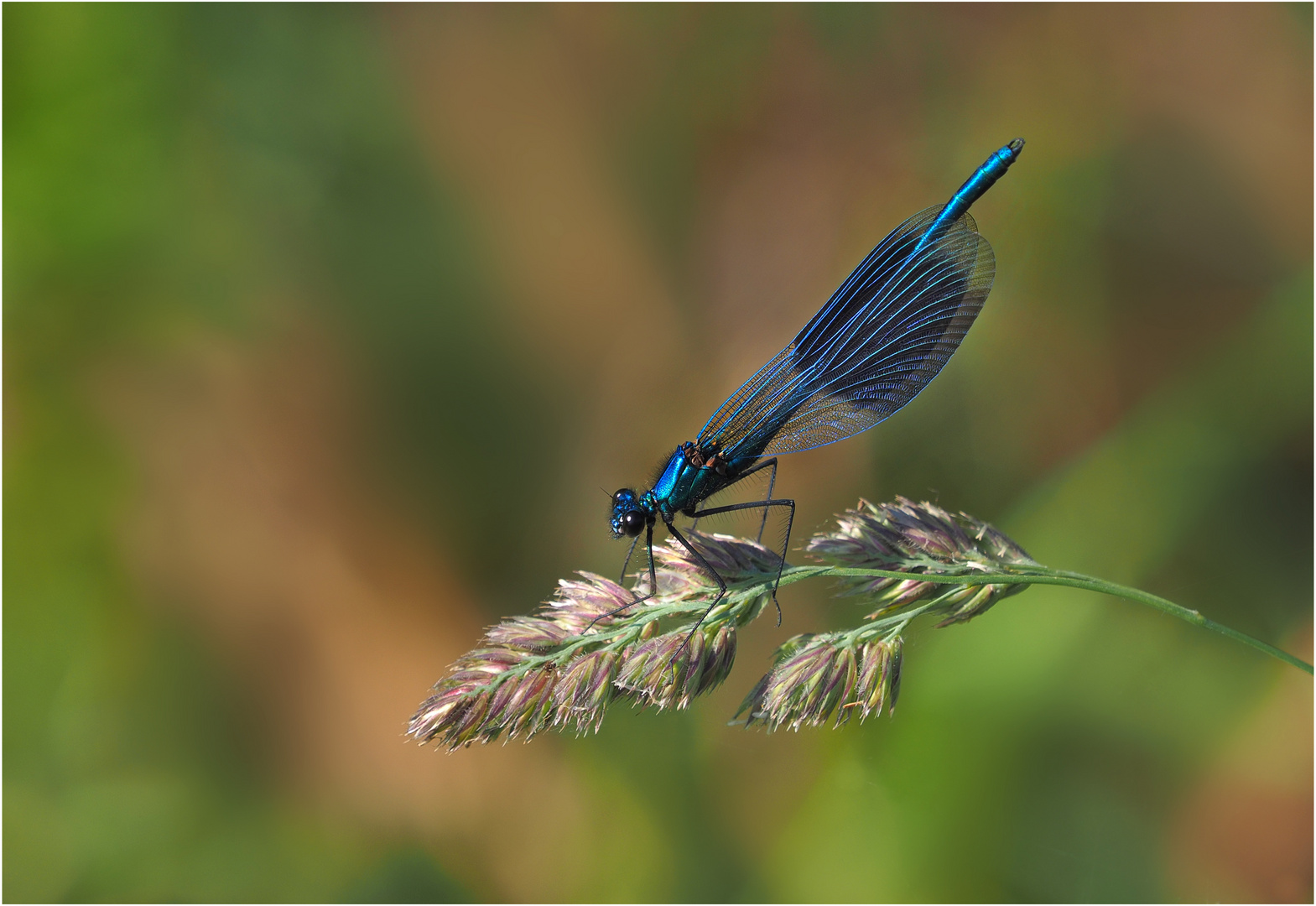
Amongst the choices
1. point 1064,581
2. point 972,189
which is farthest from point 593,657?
point 972,189

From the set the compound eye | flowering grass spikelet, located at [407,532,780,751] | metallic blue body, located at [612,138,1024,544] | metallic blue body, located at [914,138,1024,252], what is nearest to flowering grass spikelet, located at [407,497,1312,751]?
flowering grass spikelet, located at [407,532,780,751]

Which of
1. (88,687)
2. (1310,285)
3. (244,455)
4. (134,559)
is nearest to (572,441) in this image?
(244,455)

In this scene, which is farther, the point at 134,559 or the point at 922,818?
the point at 134,559

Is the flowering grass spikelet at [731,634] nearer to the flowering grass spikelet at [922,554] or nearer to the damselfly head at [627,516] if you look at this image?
the flowering grass spikelet at [922,554]

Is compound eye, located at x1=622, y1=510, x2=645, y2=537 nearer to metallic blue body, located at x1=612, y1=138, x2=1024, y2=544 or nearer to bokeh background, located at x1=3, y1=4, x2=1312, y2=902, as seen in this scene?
metallic blue body, located at x1=612, y1=138, x2=1024, y2=544

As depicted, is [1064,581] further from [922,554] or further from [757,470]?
[757,470]

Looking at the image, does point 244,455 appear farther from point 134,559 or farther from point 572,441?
point 572,441
